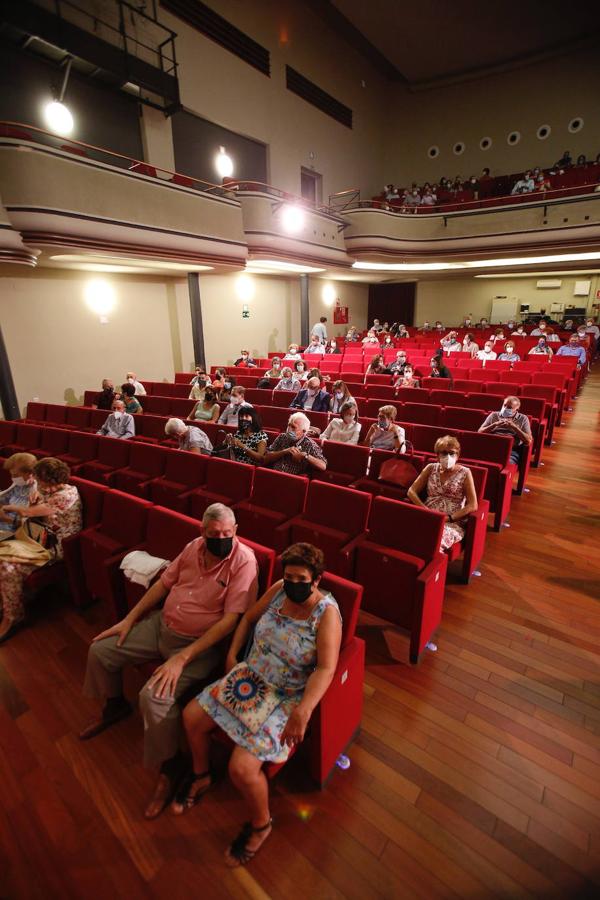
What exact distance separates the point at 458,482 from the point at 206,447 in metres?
2.21

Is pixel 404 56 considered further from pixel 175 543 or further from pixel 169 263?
pixel 175 543

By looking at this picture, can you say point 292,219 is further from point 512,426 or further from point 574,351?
point 512,426

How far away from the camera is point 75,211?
5.91 m

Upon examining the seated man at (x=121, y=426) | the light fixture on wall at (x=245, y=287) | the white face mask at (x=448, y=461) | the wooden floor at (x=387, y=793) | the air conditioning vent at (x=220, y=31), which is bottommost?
the wooden floor at (x=387, y=793)

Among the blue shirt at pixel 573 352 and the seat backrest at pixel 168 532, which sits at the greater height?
the blue shirt at pixel 573 352

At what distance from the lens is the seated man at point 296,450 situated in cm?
326

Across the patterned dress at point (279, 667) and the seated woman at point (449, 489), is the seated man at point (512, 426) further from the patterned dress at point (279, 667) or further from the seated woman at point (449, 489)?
the patterned dress at point (279, 667)

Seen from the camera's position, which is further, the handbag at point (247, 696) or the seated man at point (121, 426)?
the seated man at point (121, 426)

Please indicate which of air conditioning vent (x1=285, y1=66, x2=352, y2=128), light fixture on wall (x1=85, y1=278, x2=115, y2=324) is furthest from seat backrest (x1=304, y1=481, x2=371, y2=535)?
air conditioning vent (x1=285, y1=66, x2=352, y2=128)

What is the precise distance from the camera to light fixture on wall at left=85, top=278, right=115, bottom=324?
8141 millimetres

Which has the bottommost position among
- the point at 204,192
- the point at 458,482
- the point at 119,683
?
the point at 119,683

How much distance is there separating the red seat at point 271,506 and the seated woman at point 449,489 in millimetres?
772

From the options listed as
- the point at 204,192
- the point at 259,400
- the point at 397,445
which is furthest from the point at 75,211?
the point at 397,445

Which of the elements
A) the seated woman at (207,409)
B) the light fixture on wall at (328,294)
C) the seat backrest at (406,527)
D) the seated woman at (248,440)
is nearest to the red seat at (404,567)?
the seat backrest at (406,527)
